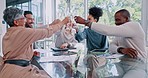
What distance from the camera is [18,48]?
1.76 metres

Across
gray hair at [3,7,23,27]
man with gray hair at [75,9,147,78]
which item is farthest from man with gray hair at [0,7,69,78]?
man with gray hair at [75,9,147,78]

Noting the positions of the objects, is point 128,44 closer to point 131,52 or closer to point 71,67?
point 131,52

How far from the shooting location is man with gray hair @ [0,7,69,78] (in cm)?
173

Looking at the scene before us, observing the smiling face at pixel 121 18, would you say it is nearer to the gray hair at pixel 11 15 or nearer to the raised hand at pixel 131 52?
the raised hand at pixel 131 52

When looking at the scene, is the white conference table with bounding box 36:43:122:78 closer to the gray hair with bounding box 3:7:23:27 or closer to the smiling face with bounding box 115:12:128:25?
the smiling face with bounding box 115:12:128:25

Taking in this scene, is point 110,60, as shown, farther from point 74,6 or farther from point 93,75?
point 74,6

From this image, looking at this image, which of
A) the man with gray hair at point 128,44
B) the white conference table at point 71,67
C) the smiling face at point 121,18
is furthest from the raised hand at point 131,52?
the smiling face at point 121,18

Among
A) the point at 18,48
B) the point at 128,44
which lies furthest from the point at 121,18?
the point at 18,48

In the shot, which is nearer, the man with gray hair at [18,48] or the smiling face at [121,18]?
the man with gray hair at [18,48]

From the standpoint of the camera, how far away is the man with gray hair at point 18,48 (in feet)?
5.68

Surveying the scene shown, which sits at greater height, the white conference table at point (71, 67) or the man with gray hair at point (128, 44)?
the man with gray hair at point (128, 44)

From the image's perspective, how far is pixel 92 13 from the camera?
2.84 m

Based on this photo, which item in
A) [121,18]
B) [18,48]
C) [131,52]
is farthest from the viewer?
[121,18]

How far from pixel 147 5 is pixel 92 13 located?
1269 mm
